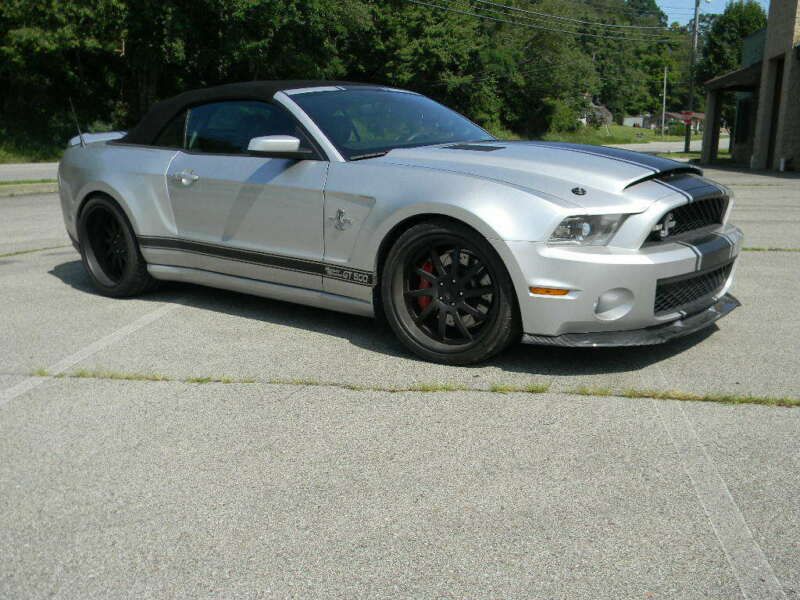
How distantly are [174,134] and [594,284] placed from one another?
11.2 feet

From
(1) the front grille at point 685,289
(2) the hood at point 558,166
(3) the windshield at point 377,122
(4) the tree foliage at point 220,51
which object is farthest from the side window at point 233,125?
(4) the tree foliage at point 220,51

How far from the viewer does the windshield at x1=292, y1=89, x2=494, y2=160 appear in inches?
204

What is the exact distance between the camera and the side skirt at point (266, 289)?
5031 millimetres

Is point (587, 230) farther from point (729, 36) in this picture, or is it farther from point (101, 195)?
point (729, 36)

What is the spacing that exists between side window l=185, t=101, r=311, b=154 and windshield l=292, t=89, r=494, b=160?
17 cm

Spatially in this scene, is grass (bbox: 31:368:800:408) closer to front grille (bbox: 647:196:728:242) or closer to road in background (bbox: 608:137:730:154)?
front grille (bbox: 647:196:728:242)

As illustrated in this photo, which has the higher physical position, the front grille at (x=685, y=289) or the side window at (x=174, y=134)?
the side window at (x=174, y=134)

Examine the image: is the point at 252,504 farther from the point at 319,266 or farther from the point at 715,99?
the point at 715,99

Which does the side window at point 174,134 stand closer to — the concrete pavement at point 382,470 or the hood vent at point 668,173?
the concrete pavement at point 382,470

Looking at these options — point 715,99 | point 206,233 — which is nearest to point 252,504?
point 206,233

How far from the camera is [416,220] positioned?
183 inches

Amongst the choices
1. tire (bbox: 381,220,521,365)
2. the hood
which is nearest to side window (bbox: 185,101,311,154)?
the hood

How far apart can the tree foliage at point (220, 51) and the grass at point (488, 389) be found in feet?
103

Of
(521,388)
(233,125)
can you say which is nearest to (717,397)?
(521,388)
